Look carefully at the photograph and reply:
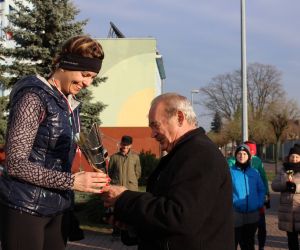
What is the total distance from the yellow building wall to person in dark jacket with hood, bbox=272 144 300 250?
115 ft

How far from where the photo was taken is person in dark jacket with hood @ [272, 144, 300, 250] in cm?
790

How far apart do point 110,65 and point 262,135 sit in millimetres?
15377

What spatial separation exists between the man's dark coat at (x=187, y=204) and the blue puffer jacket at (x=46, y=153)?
36cm

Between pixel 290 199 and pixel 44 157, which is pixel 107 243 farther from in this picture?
pixel 44 157

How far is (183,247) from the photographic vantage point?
2648 millimetres

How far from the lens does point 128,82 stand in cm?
4400

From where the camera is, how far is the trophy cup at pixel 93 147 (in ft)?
9.12

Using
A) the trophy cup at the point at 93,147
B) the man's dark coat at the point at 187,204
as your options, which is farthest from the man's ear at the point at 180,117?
the trophy cup at the point at 93,147

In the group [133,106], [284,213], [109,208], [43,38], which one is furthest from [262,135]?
[109,208]

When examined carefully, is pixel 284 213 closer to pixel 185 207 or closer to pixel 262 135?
pixel 185 207

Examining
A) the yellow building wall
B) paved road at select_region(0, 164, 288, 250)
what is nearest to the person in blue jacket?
paved road at select_region(0, 164, 288, 250)

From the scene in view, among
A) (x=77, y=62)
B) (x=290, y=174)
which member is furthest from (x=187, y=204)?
(x=290, y=174)

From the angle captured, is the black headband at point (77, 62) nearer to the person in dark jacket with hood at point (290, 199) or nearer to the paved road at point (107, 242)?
the person in dark jacket with hood at point (290, 199)

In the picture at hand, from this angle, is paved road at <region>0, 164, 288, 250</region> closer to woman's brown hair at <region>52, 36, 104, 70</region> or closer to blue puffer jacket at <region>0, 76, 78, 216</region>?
blue puffer jacket at <region>0, 76, 78, 216</region>
